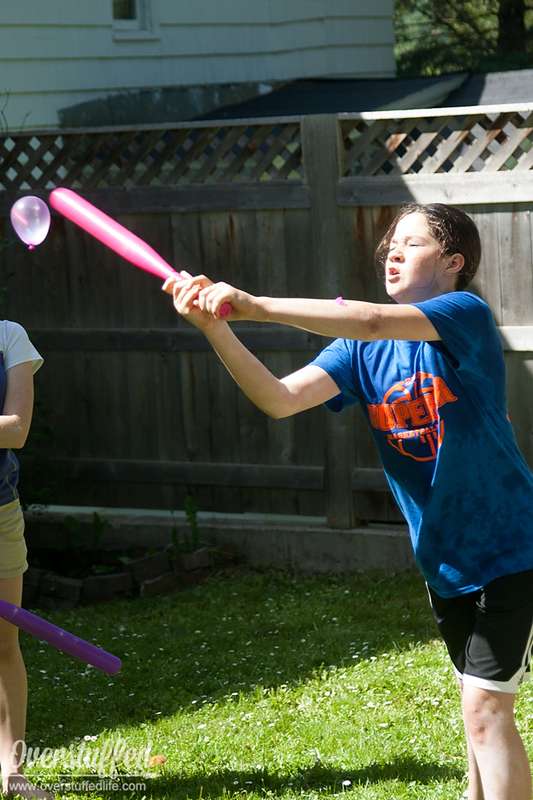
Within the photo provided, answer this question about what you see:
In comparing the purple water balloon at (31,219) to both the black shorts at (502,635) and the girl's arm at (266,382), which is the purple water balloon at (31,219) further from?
the black shorts at (502,635)

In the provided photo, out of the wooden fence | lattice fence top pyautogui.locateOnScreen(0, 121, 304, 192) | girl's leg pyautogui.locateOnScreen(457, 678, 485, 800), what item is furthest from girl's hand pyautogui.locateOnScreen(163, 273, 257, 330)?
lattice fence top pyautogui.locateOnScreen(0, 121, 304, 192)

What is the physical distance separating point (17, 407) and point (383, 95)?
23.8ft

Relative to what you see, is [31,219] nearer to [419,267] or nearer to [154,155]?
[419,267]

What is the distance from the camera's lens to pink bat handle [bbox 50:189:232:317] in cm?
270

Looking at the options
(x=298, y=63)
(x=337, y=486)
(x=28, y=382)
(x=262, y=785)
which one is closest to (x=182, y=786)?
(x=262, y=785)

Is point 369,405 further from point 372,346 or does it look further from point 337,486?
point 337,486

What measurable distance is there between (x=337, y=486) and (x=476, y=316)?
148 inches

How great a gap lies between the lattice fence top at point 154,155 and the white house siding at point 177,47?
3.33 feet

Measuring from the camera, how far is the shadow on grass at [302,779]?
12.5 ft

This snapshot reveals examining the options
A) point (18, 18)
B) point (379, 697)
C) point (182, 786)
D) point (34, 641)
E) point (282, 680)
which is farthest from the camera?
point (18, 18)

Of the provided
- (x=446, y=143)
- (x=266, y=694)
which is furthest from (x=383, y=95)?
(x=266, y=694)

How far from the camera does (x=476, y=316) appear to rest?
2.77m

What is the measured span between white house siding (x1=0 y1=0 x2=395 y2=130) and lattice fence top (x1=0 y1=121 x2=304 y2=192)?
40.0 inches

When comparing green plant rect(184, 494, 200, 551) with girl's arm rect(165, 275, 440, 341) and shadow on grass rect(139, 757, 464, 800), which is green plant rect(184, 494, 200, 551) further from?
girl's arm rect(165, 275, 440, 341)
